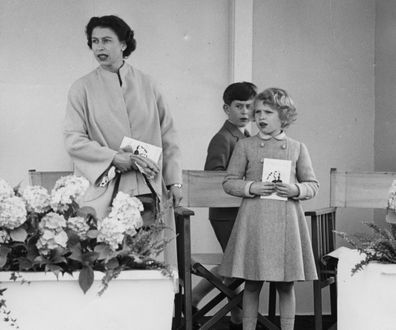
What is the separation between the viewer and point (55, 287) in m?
2.35

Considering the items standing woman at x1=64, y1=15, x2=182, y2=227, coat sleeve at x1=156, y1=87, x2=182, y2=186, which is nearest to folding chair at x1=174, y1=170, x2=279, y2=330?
coat sleeve at x1=156, y1=87, x2=182, y2=186

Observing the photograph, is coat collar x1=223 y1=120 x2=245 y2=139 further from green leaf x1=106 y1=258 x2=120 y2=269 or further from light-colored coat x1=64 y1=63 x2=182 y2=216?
green leaf x1=106 y1=258 x2=120 y2=269

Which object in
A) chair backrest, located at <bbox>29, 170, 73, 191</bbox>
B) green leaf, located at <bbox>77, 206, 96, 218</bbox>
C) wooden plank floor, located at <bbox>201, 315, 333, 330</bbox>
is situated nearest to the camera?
green leaf, located at <bbox>77, 206, 96, 218</bbox>

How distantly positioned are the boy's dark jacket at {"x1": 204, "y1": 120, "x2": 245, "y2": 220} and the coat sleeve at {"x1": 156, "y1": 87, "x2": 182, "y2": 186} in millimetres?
479

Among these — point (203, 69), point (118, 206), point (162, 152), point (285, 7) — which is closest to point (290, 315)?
point (162, 152)

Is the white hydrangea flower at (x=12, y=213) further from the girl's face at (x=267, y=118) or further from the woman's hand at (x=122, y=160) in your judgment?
the girl's face at (x=267, y=118)

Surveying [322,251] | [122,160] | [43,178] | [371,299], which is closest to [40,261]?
[371,299]

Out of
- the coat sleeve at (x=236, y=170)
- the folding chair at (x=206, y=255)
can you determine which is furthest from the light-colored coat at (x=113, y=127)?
the folding chair at (x=206, y=255)

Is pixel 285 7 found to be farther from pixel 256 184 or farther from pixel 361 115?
pixel 256 184

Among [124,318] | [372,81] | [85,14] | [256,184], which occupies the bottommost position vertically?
[124,318]

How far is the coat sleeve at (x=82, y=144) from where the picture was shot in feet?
12.0

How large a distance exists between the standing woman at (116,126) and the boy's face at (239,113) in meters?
0.62

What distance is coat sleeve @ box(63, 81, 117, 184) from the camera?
365cm

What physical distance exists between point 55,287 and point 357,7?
11.6 feet
